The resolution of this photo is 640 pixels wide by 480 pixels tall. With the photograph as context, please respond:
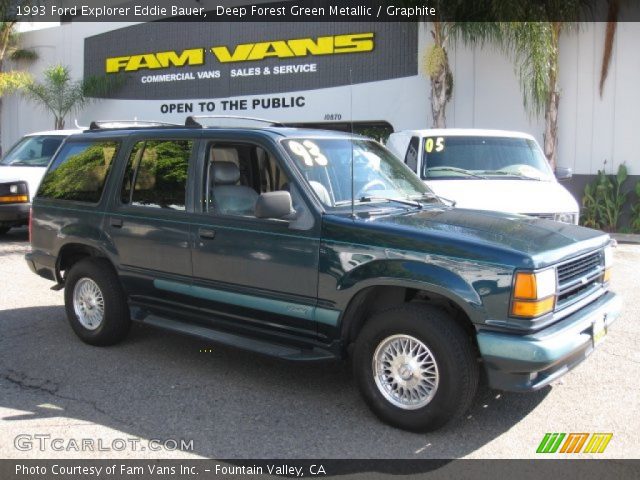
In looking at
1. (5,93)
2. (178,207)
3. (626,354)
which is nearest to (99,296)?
(178,207)

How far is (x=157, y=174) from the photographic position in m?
5.27

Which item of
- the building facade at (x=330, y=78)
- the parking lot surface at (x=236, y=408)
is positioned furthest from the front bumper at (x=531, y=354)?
the building facade at (x=330, y=78)

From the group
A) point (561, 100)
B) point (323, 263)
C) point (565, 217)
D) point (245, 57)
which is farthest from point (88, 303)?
point (245, 57)

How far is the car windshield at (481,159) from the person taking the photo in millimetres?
8336

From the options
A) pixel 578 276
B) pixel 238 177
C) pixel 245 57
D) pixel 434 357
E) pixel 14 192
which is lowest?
pixel 434 357

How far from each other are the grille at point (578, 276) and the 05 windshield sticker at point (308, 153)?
5.88 ft

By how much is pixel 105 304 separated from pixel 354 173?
7.89 feet

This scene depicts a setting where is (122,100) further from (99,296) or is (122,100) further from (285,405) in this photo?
(285,405)

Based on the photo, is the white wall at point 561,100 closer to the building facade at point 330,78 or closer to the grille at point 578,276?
the building facade at point 330,78

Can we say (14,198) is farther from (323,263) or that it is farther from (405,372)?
(405,372)

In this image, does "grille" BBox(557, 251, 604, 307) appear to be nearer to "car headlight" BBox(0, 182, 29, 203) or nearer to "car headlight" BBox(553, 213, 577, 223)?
"car headlight" BBox(553, 213, 577, 223)

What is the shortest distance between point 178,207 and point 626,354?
12.8ft

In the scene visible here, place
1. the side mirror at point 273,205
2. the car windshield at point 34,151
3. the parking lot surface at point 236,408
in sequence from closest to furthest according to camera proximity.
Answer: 1. the parking lot surface at point 236,408
2. the side mirror at point 273,205
3. the car windshield at point 34,151

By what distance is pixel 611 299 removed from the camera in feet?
14.8
